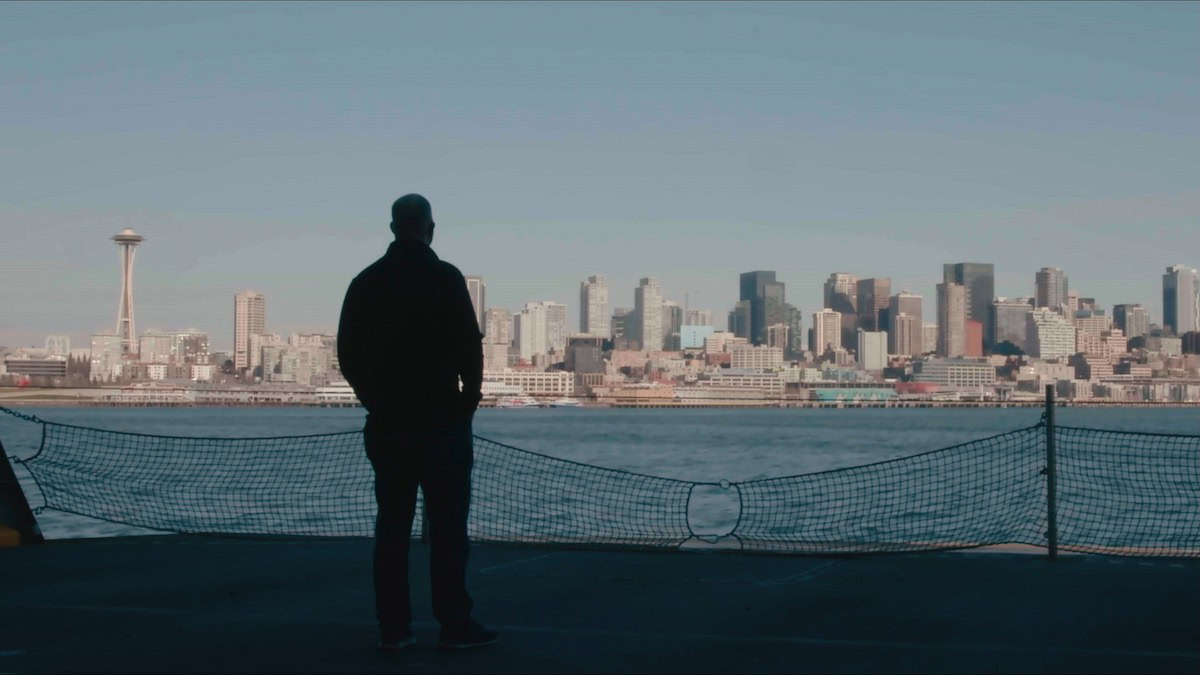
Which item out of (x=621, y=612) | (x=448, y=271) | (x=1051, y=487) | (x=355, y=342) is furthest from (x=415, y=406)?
(x=1051, y=487)

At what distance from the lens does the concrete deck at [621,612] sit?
16.7ft

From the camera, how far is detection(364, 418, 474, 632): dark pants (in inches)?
206

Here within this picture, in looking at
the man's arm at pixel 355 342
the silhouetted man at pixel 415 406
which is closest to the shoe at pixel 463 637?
the silhouetted man at pixel 415 406

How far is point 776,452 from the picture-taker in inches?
2589

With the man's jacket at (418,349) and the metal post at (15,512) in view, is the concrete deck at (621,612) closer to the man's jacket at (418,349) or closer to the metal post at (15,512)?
the metal post at (15,512)

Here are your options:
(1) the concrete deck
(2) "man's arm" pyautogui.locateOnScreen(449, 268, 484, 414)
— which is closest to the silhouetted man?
(2) "man's arm" pyautogui.locateOnScreen(449, 268, 484, 414)

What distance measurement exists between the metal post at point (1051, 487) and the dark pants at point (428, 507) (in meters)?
4.00

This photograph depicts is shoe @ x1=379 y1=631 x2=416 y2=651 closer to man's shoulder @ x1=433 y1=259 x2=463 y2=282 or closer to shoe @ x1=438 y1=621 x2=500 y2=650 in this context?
shoe @ x1=438 y1=621 x2=500 y2=650

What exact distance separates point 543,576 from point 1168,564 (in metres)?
3.32

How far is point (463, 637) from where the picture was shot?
5.27m

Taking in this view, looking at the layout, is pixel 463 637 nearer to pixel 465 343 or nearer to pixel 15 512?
pixel 465 343

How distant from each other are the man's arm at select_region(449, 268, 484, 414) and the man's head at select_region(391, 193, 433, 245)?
0.23 meters

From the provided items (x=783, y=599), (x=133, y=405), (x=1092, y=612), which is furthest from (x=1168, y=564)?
(x=133, y=405)

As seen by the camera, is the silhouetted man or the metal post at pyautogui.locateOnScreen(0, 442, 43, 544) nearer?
the silhouetted man
